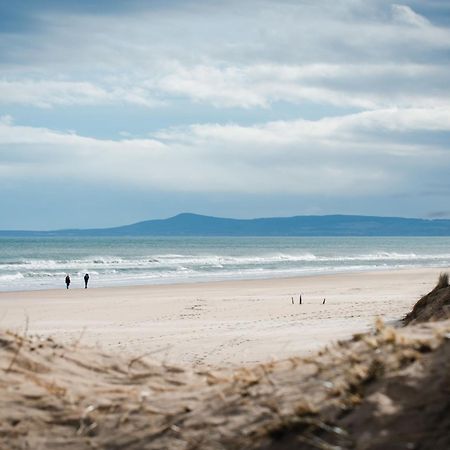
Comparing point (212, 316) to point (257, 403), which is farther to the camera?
point (212, 316)

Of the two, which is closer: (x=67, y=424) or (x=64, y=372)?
(x=67, y=424)

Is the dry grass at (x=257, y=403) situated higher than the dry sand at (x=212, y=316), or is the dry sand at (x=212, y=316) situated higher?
the dry grass at (x=257, y=403)

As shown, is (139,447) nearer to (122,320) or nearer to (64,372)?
(64,372)

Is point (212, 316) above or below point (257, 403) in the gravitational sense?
below

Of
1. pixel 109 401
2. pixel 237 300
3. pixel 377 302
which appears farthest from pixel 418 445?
pixel 237 300

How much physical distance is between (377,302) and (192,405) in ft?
70.0

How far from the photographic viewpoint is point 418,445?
3715 mm

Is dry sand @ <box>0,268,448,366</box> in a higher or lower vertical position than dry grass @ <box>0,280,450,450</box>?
lower

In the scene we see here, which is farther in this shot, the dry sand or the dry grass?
the dry sand

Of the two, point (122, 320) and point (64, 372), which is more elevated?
point (64, 372)

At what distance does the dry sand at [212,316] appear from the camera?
13602 mm

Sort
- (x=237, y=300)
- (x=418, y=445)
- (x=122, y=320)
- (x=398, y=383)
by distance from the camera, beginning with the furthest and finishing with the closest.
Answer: (x=237, y=300) → (x=122, y=320) → (x=398, y=383) → (x=418, y=445)

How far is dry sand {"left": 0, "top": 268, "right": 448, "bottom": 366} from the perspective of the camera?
44.6ft

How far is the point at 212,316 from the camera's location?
892 inches
